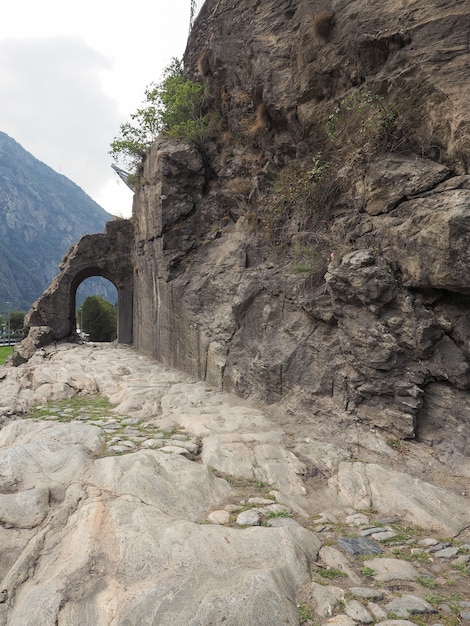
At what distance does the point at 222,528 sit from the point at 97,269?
2172 cm

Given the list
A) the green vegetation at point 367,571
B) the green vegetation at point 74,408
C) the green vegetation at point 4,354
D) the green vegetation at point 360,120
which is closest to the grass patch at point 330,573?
the green vegetation at point 367,571

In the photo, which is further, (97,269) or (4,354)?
(4,354)

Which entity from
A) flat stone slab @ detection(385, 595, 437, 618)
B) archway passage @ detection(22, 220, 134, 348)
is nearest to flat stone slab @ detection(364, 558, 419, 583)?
flat stone slab @ detection(385, 595, 437, 618)

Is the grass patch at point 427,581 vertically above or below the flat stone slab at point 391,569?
above

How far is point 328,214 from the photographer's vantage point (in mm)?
8336

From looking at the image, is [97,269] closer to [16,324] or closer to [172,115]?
[172,115]

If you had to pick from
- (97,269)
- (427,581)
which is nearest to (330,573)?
(427,581)

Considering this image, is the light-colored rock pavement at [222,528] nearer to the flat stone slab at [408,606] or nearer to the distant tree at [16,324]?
the flat stone slab at [408,606]

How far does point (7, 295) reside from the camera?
154875mm

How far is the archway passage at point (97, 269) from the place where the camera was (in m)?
22.0

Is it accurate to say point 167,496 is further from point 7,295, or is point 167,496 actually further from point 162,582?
point 7,295

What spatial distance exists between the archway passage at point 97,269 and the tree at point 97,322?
15403mm

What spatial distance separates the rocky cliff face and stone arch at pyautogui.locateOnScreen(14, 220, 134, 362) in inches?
383

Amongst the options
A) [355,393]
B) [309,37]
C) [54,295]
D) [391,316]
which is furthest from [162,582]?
[54,295]
